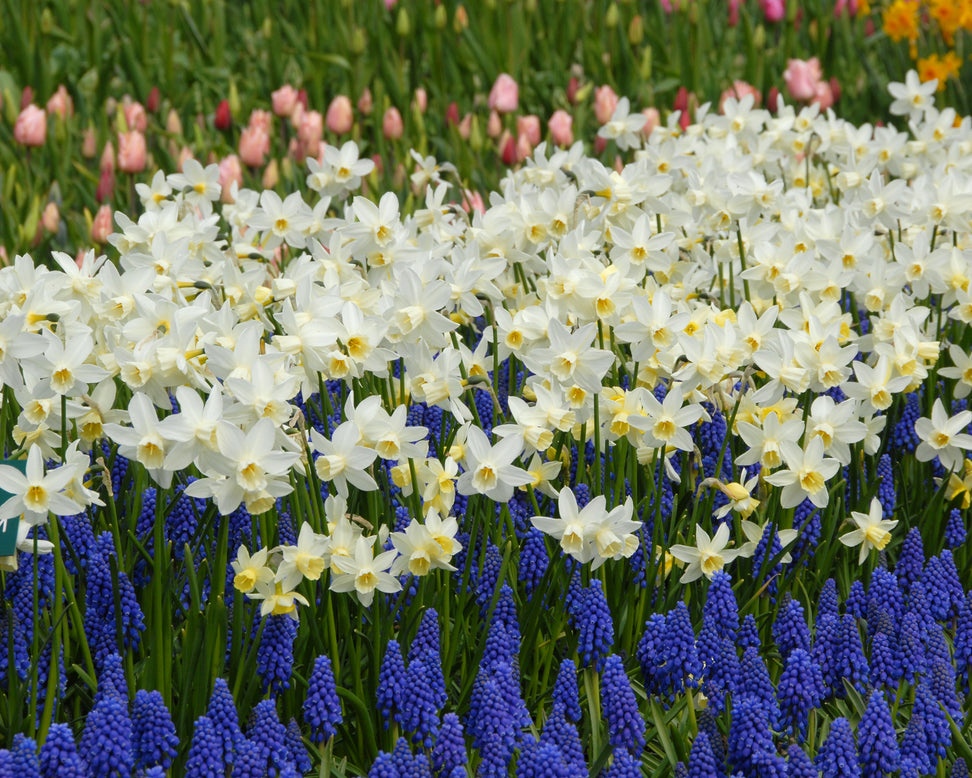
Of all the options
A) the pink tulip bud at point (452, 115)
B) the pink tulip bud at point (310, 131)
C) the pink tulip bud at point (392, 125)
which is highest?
the pink tulip bud at point (452, 115)

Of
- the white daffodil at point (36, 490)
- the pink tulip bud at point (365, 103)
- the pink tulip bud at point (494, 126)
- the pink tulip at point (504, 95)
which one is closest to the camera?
the white daffodil at point (36, 490)

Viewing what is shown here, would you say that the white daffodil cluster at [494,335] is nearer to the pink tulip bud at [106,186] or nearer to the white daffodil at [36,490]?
the white daffodil at [36,490]

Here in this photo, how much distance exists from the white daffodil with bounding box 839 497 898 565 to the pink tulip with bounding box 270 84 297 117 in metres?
3.96

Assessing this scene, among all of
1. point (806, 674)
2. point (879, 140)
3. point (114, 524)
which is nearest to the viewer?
point (806, 674)

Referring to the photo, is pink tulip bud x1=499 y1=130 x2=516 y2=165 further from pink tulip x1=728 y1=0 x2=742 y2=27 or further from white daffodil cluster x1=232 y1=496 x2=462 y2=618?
white daffodil cluster x1=232 y1=496 x2=462 y2=618

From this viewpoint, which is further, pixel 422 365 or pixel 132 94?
pixel 132 94

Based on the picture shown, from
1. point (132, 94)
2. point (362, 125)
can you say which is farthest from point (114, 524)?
point (132, 94)

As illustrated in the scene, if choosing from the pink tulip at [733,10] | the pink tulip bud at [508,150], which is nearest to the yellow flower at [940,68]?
the pink tulip at [733,10]

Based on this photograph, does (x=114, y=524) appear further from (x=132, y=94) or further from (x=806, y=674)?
(x=132, y=94)

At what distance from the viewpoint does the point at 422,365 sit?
8.32 ft

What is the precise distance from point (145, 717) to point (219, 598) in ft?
0.92

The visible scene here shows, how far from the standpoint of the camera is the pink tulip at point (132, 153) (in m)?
4.93

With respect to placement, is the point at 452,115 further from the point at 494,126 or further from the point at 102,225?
the point at 102,225

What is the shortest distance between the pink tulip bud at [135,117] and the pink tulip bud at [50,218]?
99 centimetres
